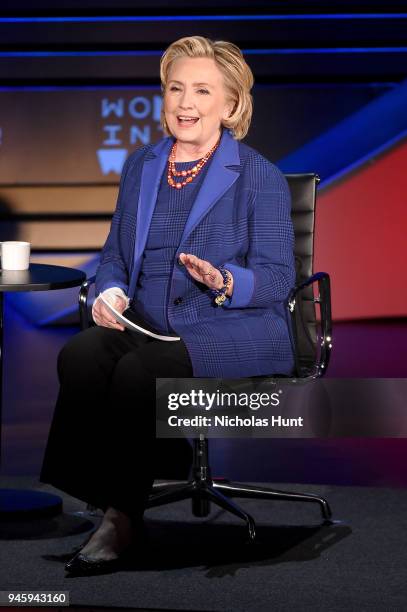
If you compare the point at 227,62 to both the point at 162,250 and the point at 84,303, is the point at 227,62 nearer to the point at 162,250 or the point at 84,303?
the point at 162,250

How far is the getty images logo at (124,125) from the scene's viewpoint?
6977mm

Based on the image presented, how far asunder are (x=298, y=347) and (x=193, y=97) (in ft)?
2.84

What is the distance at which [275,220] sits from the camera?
3.17 meters

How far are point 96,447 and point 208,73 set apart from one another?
109 centimetres

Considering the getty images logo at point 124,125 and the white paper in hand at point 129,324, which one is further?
the getty images logo at point 124,125

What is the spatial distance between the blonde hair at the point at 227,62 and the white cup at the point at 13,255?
599mm

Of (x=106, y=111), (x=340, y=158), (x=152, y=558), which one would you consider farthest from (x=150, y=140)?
(x=152, y=558)

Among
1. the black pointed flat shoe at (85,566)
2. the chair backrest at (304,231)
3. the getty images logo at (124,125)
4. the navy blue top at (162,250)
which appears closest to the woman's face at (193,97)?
the navy blue top at (162,250)

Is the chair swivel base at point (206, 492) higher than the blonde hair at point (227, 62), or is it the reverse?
the blonde hair at point (227, 62)

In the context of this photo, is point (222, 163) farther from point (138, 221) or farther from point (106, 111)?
point (106, 111)

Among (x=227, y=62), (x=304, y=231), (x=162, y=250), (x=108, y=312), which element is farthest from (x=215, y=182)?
→ (x=304, y=231)

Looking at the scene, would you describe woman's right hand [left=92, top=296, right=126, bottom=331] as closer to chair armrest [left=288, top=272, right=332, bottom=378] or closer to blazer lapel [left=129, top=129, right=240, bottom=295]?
blazer lapel [left=129, top=129, right=240, bottom=295]

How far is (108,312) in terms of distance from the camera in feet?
10.2

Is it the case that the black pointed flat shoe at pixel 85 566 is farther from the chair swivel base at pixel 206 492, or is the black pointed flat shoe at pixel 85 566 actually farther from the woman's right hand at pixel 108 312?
the woman's right hand at pixel 108 312
